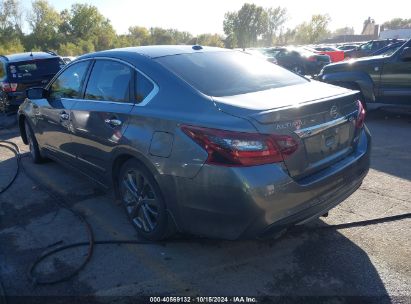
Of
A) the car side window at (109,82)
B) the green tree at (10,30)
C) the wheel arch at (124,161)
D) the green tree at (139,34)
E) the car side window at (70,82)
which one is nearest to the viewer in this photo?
the wheel arch at (124,161)

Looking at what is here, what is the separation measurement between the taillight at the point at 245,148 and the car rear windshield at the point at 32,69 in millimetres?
8747

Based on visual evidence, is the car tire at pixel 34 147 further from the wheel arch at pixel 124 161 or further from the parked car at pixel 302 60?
the parked car at pixel 302 60

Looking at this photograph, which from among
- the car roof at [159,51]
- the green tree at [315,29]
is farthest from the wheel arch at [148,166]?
the green tree at [315,29]

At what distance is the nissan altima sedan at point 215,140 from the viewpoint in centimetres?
263

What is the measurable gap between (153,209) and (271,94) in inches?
55.3

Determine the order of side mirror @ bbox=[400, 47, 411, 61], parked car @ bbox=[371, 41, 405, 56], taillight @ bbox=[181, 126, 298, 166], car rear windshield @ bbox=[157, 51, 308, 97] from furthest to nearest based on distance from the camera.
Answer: parked car @ bbox=[371, 41, 405, 56]
side mirror @ bbox=[400, 47, 411, 61]
car rear windshield @ bbox=[157, 51, 308, 97]
taillight @ bbox=[181, 126, 298, 166]

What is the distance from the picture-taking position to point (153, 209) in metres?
3.42

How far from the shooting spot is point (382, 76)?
7848 mm

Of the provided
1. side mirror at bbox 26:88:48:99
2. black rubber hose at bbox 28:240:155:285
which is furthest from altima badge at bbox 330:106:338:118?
side mirror at bbox 26:88:48:99

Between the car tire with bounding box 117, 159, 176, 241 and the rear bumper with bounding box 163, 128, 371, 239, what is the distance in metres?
0.20

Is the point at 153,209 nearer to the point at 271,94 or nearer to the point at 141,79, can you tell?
the point at 141,79

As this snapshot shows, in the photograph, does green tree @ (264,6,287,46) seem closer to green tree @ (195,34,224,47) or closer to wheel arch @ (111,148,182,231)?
green tree @ (195,34,224,47)

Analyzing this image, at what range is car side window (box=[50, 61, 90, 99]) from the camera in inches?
174

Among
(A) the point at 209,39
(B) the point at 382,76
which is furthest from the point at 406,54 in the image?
(A) the point at 209,39
